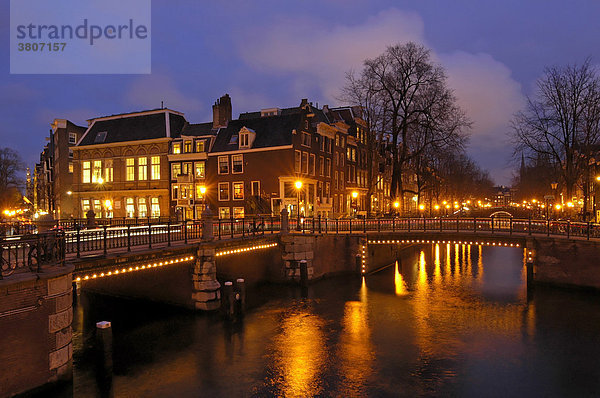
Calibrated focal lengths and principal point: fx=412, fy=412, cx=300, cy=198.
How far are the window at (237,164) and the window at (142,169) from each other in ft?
40.6

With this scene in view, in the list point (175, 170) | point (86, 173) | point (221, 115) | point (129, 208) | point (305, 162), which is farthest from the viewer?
point (86, 173)

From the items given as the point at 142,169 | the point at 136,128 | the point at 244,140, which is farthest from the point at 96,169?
the point at 244,140

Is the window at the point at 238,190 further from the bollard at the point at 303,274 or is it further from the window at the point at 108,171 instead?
the bollard at the point at 303,274

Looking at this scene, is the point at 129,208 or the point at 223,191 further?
the point at 129,208

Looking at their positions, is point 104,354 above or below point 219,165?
below

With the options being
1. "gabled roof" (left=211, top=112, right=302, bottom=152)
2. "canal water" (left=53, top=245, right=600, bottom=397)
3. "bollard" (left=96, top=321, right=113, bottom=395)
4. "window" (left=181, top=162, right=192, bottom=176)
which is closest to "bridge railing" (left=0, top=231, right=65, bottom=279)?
"bollard" (left=96, top=321, right=113, bottom=395)

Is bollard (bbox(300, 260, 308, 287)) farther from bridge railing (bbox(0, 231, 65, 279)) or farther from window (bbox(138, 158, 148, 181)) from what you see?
window (bbox(138, 158, 148, 181))

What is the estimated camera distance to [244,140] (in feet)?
156

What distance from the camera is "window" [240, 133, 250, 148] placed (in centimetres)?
4725

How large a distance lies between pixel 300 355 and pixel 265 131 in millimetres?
33649

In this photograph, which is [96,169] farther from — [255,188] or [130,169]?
[255,188]

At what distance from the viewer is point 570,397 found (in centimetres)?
1355

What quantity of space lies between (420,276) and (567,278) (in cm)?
1079

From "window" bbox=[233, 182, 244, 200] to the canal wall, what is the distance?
34179 millimetres
